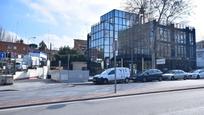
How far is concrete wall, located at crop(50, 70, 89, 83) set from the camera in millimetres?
35906

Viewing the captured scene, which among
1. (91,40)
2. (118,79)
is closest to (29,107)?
(118,79)

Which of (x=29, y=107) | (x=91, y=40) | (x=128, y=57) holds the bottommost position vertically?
(x=29, y=107)

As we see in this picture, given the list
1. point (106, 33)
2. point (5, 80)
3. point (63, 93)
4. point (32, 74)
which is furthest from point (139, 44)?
point (63, 93)

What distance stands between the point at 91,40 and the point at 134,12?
97.6ft

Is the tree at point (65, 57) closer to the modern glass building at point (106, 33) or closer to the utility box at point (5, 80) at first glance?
the modern glass building at point (106, 33)

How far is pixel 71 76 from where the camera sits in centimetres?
3638

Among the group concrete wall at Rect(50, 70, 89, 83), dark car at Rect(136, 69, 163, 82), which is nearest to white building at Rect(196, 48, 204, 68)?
dark car at Rect(136, 69, 163, 82)

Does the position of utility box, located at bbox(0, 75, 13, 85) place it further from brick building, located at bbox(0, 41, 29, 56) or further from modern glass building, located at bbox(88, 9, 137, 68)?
brick building, located at bbox(0, 41, 29, 56)

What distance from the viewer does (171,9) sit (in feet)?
156

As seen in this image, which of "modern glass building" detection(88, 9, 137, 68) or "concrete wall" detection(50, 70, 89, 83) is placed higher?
"modern glass building" detection(88, 9, 137, 68)

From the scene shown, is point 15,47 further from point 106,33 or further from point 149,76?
point 149,76

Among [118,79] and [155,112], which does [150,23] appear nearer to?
[118,79]

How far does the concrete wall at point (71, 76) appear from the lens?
35906 millimetres

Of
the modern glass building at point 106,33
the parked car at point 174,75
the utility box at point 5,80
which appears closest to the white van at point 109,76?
the parked car at point 174,75
